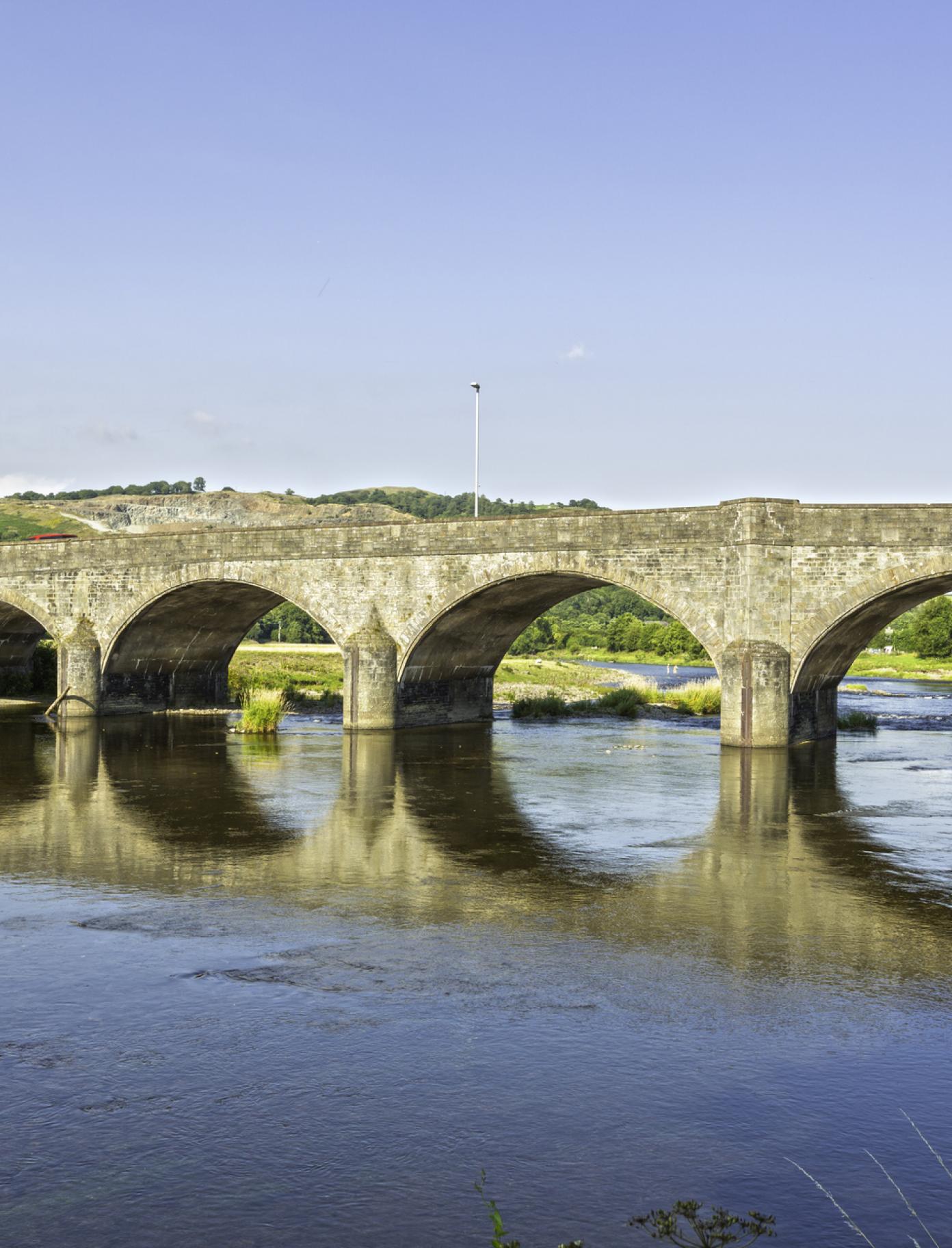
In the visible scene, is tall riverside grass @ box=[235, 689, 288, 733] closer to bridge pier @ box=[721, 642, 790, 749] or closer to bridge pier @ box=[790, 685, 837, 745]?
bridge pier @ box=[721, 642, 790, 749]

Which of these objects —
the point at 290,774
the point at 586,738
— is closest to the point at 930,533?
the point at 586,738

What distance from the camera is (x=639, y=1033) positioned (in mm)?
10430

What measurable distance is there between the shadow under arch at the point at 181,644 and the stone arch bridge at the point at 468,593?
0.09 meters

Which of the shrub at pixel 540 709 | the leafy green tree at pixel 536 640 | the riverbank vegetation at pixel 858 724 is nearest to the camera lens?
the riverbank vegetation at pixel 858 724

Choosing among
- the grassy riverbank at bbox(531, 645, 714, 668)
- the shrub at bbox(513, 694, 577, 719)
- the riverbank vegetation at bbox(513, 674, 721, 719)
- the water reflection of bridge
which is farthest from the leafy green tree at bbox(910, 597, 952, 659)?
the water reflection of bridge

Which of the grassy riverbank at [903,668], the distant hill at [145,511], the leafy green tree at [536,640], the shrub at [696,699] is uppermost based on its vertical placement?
the distant hill at [145,511]

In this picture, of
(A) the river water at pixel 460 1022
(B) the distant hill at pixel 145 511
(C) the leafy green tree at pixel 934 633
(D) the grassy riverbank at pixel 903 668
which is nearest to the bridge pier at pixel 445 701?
(A) the river water at pixel 460 1022

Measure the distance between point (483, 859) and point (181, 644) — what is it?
3018cm

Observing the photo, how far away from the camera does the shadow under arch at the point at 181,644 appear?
42.3 meters

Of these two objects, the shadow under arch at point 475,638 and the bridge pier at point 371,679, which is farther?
the bridge pier at point 371,679

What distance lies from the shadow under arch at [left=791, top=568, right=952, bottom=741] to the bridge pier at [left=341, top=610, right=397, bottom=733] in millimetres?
12114

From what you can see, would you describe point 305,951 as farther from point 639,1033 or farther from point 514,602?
point 514,602

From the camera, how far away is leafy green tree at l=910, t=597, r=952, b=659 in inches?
3450

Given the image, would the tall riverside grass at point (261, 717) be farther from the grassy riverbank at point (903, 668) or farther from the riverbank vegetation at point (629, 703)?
the grassy riverbank at point (903, 668)
